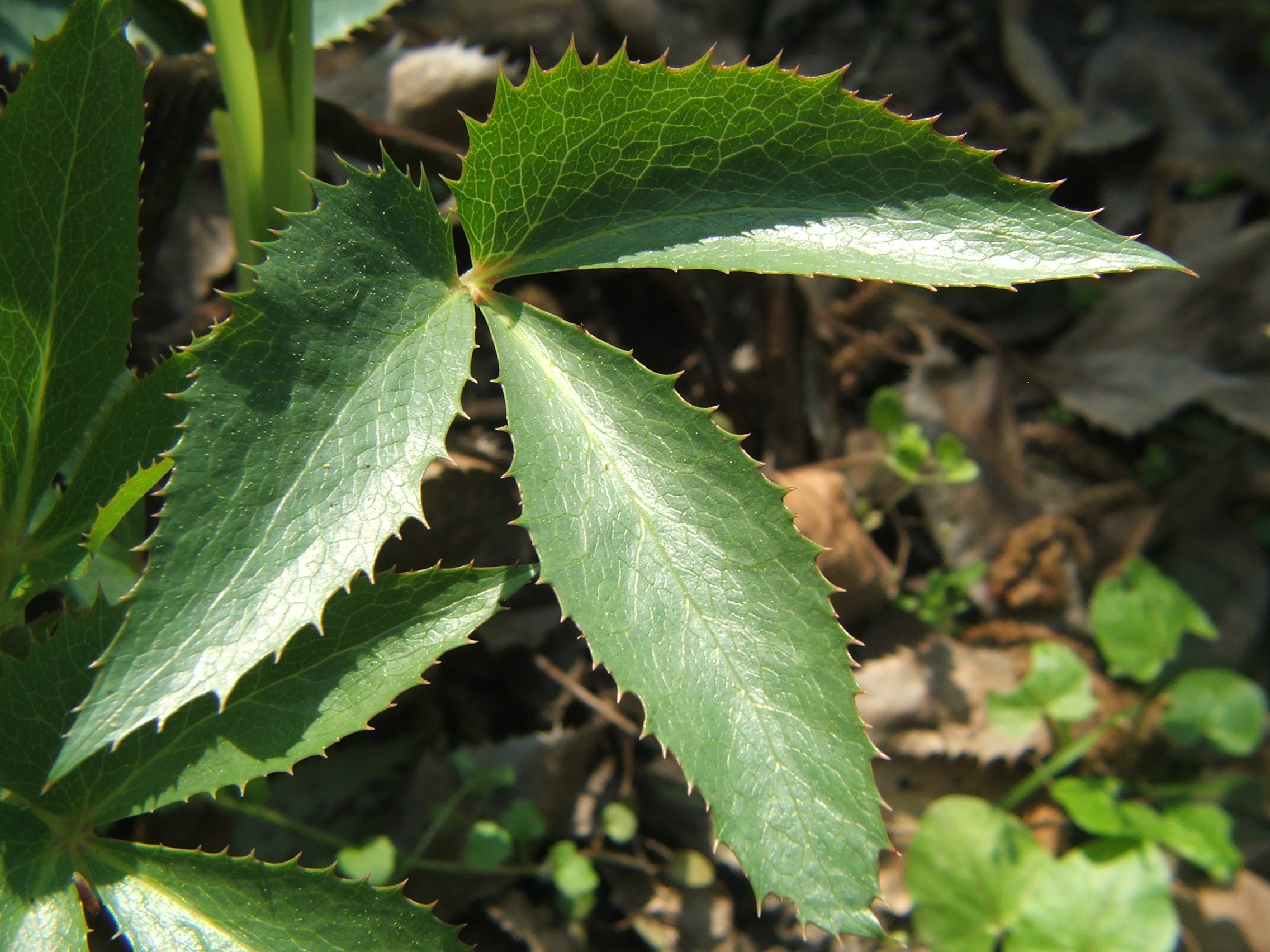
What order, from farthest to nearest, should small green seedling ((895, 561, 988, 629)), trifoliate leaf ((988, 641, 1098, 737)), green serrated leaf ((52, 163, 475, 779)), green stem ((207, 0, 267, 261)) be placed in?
small green seedling ((895, 561, 988, 629)), trifoliate leaf ((988, 641, 1098, 737)), green stem ((207, 0, 267, 261)), green serrated leaf ((52, 163, 475, 779))

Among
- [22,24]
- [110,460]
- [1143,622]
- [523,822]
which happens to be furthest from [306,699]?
[1143,622]

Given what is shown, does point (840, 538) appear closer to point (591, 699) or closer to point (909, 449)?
point (909, 449)

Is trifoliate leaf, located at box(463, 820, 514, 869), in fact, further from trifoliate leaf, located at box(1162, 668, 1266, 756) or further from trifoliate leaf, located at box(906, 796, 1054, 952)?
trifoliate leaf, located at box(1162, 668, 1266, 756)

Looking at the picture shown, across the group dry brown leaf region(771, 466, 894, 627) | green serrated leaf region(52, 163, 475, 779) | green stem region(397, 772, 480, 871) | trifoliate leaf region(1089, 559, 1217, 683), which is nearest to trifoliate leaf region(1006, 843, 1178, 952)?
trifoliate leaf region(1089, 559, 1217, 683)

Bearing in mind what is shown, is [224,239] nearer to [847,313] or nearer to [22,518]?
[22,518]

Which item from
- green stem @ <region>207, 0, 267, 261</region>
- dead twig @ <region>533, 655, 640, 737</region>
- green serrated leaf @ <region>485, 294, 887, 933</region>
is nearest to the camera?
green serrated leaf @ <region>485, 294, 887, 933</region>

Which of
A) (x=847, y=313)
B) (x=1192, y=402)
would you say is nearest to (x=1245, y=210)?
(x=1192, y=402)
